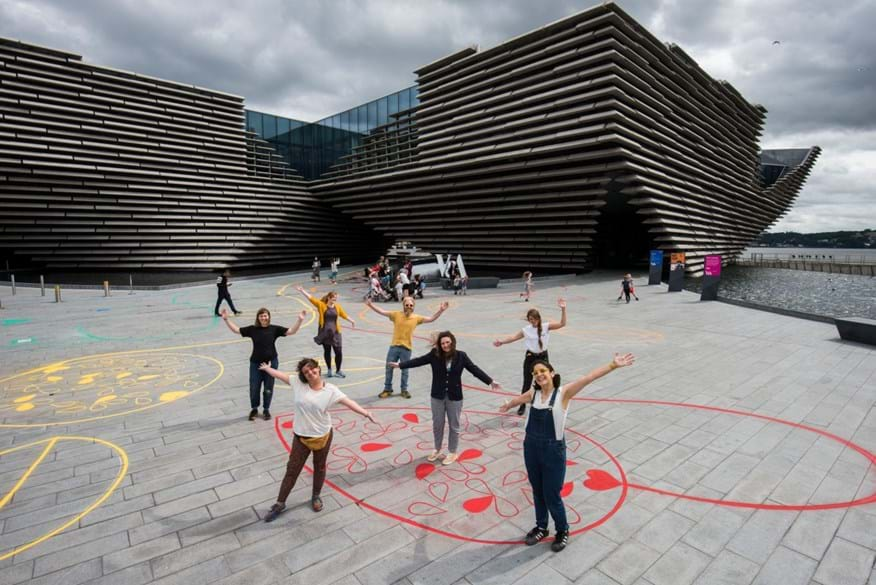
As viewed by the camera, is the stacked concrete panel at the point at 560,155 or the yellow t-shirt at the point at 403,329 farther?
the stacked concrete panel at the point at 560,155

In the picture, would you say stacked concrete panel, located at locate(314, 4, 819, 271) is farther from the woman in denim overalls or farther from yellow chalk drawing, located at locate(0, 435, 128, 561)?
yellow chalk drawing, located at locate(0, 435, 128, 561)

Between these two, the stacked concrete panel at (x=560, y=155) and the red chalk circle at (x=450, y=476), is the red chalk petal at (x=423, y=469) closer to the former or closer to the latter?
the red chalk circle at (x=450, y=476)

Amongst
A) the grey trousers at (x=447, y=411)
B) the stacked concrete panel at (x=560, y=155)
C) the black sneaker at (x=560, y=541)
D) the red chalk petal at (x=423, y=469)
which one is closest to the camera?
the black sneaker at (x=560, y=541)

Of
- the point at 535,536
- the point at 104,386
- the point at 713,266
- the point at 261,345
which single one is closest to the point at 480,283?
the point at 713,266

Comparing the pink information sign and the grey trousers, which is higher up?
the pink information sign

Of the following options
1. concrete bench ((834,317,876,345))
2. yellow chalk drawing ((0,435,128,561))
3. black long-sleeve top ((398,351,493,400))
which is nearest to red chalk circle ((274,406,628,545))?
black long-sleeve top ((398,351,493,400))

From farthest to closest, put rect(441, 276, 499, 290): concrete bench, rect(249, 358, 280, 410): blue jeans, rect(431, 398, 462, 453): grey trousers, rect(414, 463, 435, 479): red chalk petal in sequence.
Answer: rect(441, 276, 499, 290): concrete bench → rect(249, 358, 280, 410): blue jeans → rect(431, 398, 462, 453): grey trousers → rect(414, 463, 435, 479): red chalk petal

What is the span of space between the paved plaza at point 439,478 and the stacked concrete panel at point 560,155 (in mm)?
20090

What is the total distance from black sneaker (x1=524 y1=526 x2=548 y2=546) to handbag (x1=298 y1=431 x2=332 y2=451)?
7.81ft

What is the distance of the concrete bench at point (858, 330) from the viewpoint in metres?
12.8

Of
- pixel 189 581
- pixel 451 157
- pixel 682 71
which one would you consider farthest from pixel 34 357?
pixel 682 71

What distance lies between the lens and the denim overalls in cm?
444

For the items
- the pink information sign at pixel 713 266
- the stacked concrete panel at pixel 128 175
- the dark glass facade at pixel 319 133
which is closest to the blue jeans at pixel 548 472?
the pink information sign at pixel 713 266

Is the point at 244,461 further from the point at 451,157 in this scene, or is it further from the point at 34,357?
the point at 451,157
